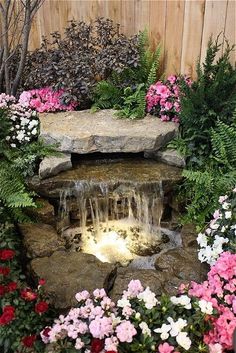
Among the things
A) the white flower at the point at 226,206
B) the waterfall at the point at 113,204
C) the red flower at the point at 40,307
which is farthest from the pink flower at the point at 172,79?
the red flower at the point at 40,307

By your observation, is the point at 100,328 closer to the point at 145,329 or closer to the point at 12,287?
the point at 145,329

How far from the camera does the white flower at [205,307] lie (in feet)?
7.38

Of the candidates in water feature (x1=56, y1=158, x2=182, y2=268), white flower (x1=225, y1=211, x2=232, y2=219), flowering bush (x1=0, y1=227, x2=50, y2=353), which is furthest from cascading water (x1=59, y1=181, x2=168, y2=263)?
flowering bush (x1=0, y1=227, x2=50, y2=353)

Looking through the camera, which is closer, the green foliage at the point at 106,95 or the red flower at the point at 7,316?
the red flower at the point at 7,316

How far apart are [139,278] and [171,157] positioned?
1401 millimetres

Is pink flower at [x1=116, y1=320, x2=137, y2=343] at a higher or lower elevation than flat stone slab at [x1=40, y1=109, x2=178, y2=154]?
lower

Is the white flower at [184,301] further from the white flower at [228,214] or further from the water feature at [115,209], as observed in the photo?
the water feature at [115,209]

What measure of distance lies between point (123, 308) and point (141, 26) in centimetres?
353

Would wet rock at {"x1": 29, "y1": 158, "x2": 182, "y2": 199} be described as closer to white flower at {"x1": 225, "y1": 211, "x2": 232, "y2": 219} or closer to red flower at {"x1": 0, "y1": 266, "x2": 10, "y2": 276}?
white flower at {"x1": 225, "y1": 211, "x2": 232, "y2": 219}

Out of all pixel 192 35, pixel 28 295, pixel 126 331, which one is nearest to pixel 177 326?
pixel 126 331

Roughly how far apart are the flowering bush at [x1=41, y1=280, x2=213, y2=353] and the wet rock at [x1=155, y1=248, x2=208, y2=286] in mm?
603

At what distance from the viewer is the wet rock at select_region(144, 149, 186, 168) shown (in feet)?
12.7

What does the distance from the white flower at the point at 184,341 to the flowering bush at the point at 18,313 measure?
782 mm

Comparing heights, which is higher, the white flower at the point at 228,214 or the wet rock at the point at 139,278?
the white flower at the point at 228,214
